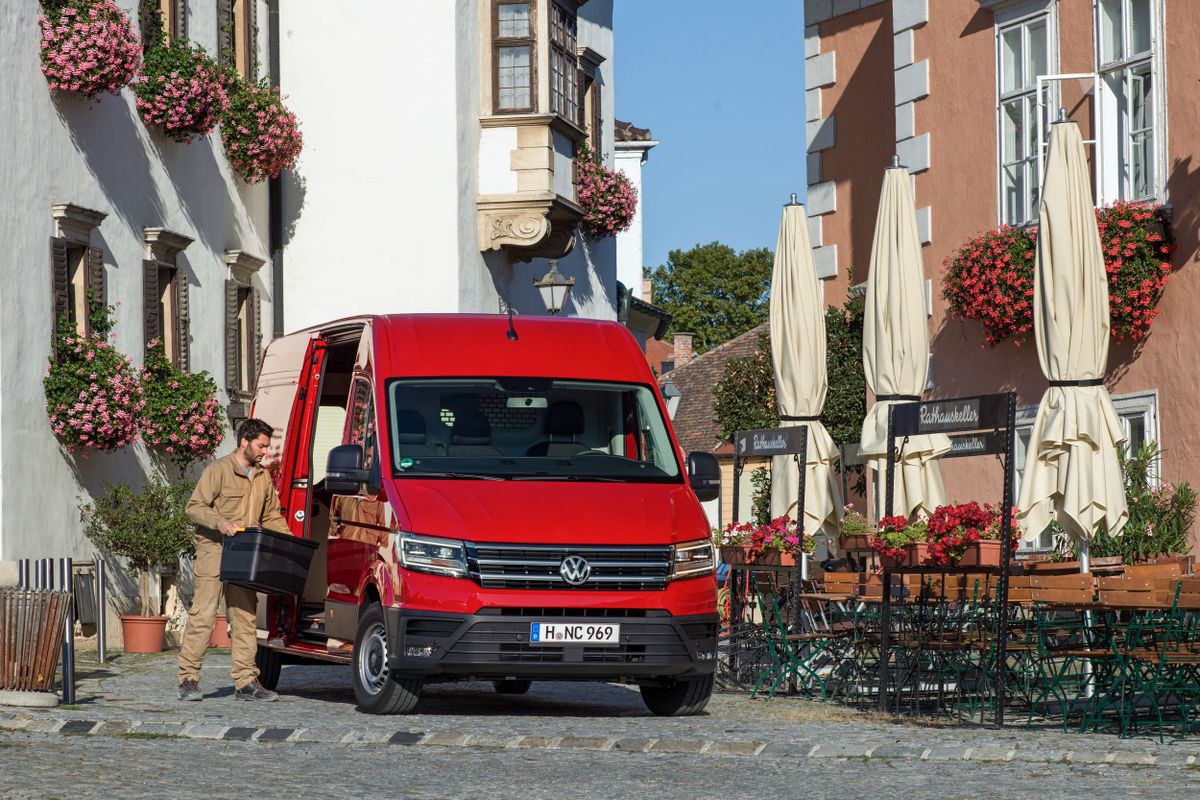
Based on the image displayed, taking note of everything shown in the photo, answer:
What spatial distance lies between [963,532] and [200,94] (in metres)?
11.3

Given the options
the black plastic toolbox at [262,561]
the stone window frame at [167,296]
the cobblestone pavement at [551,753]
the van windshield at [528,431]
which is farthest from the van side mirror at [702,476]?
the stone window frame at [167,296]

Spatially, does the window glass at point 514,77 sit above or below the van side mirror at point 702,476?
above

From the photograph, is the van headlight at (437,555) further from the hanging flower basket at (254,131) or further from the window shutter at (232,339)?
the hanging flower basket at (254,131)

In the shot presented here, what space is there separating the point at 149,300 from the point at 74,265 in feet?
5.25

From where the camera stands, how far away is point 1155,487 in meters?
18.7

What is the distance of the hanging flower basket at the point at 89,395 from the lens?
1902 cm

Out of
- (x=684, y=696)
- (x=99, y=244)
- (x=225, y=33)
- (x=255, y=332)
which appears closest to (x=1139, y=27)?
(x=684, y=696)

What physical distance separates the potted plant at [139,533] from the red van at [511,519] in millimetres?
5888

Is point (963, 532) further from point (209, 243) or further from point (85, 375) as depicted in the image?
point (209, 243)

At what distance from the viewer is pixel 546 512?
1228 centimetres

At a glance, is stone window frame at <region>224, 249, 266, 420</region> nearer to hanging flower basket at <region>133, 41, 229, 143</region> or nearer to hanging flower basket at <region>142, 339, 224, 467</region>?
hanging flower basket at <region>142, 339, 224, 467</region>

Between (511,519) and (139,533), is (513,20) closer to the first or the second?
(139,533)

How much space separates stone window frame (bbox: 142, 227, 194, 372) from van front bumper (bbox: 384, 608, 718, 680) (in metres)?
10.2

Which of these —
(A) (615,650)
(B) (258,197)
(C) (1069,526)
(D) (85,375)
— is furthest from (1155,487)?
(B) (258,197)
